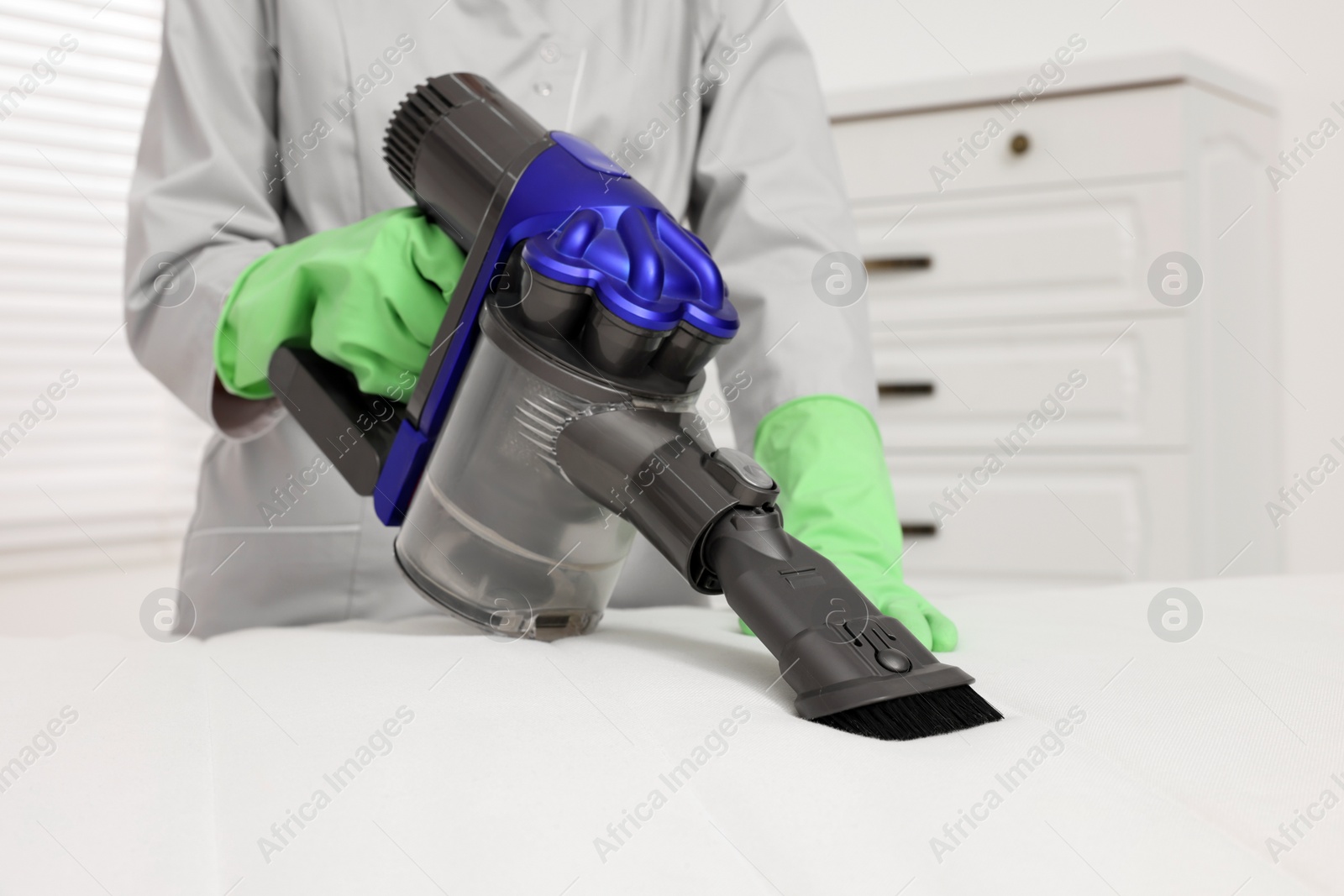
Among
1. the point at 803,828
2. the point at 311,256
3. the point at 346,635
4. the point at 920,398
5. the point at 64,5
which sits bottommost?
the point at 64,5

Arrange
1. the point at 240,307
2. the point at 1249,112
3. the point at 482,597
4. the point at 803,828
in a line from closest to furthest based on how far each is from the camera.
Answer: the point at 803,828 < the point at 482,597 < the point at 240,307 < the point at 1249,112

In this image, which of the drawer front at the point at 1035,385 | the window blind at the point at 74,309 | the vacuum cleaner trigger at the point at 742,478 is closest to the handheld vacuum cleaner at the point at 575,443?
the vacuum cleaner trigger at the point at 742,478

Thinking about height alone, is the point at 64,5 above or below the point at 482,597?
below

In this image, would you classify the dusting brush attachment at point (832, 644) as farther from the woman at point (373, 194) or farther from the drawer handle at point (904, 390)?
the drawer handle at point (904, 390)

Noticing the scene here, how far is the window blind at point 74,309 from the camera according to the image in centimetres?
164

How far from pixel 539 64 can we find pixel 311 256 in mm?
340

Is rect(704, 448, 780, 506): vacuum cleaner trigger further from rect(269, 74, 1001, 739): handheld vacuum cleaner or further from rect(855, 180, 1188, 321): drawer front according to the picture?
rect(855, 180, 1188, 321): drawer front

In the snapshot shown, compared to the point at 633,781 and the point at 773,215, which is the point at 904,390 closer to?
the point at 773,215

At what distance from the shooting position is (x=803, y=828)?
31 centimetres

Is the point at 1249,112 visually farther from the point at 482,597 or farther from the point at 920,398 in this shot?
the point at 482,597

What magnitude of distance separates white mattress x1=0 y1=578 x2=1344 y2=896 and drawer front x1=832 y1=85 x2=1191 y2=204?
49.5 inches

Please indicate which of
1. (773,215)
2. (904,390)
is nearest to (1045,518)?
(904,390)

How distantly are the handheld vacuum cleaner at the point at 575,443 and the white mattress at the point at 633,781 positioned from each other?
43 mm

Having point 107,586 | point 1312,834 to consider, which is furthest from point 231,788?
point 107,586
